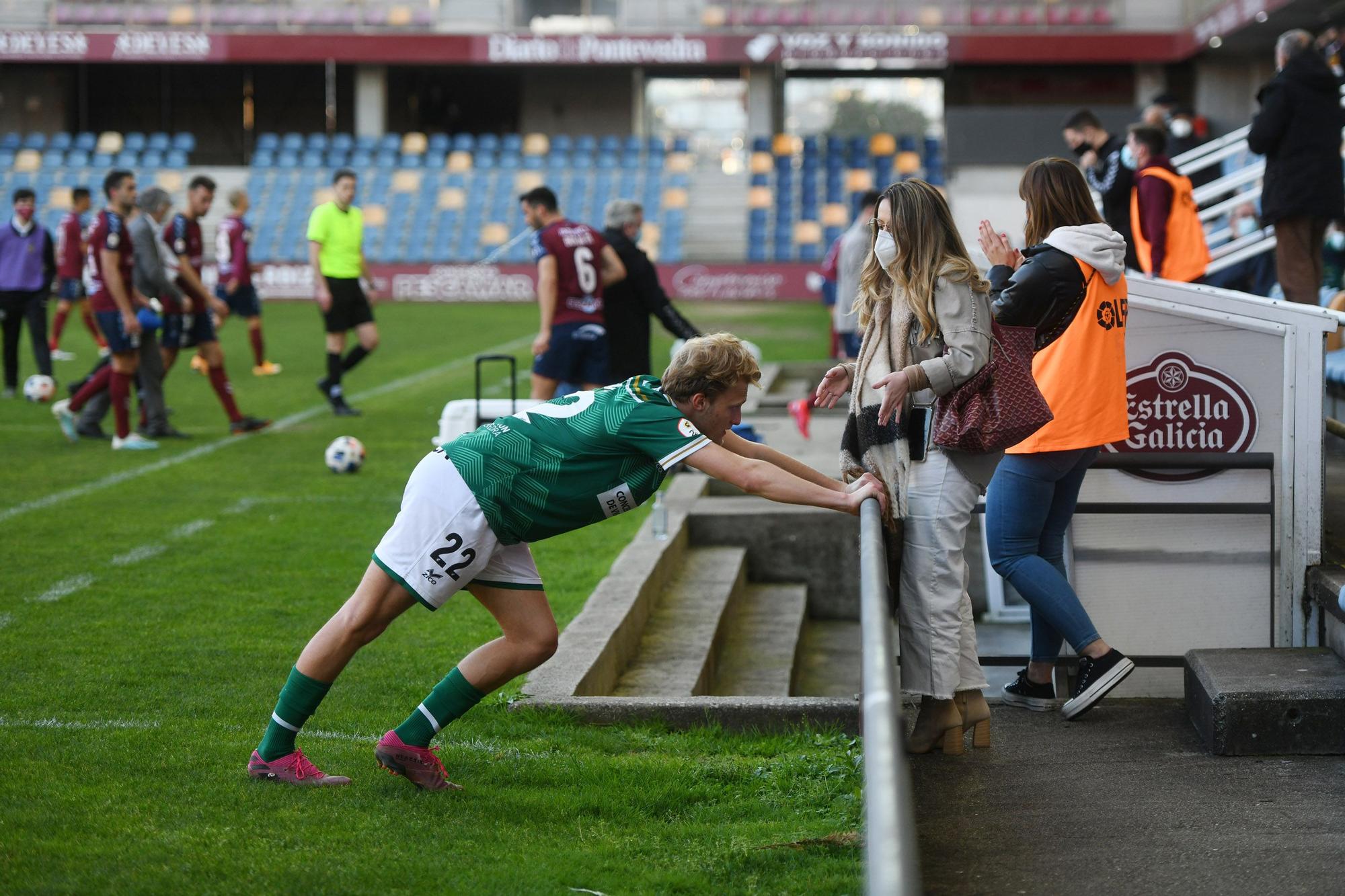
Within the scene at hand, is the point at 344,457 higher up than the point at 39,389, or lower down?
lower down

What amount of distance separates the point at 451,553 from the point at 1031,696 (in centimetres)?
214

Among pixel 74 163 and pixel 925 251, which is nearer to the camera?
pixel 925 251

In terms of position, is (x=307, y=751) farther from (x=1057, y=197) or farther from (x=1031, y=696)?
(x=1057, y=197)

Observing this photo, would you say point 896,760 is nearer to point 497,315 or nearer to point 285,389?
point 285,389

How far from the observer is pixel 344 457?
396 inches

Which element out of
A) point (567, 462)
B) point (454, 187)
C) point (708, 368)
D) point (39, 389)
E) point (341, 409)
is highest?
Answer: point (454, 187)

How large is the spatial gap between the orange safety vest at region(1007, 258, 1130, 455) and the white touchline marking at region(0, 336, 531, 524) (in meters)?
5.97

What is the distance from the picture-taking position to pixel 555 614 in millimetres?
6320

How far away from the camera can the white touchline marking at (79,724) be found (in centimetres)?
452

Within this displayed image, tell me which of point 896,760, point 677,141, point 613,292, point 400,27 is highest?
point 400,27

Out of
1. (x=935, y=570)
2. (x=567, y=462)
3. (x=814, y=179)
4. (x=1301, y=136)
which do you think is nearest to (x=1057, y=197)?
(x=935, y=570)

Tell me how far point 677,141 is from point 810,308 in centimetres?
1155

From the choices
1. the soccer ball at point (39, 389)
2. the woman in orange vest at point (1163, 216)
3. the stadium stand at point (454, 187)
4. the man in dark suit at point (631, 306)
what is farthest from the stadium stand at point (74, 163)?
the woman in orange vest at point (1163, 216)

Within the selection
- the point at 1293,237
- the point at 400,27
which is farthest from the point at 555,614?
the point at 400,27
